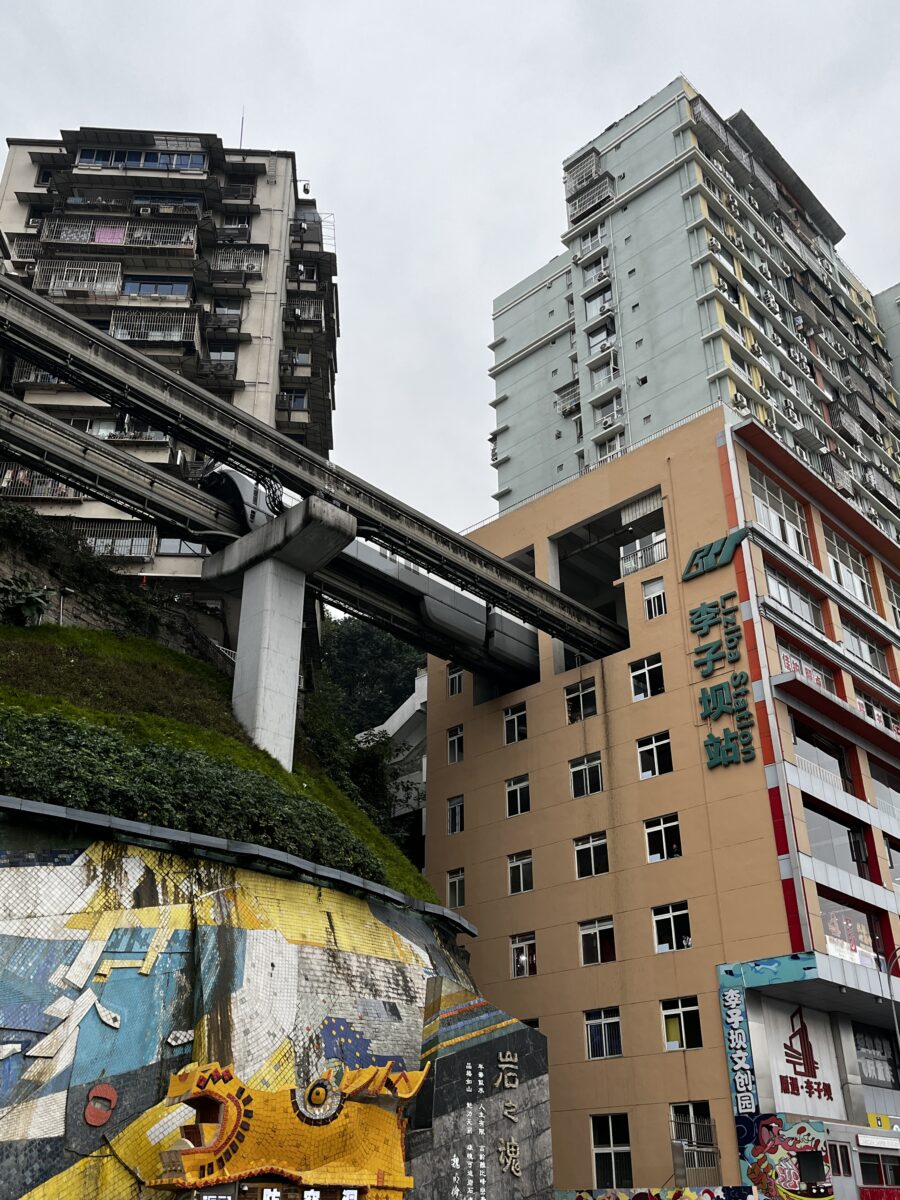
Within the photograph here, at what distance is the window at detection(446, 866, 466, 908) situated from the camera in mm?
34531

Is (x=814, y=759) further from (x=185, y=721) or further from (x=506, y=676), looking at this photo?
(x=185, y=721)

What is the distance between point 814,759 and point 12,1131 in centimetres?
2338

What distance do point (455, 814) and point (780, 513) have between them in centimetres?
1497

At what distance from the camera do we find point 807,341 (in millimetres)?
50781

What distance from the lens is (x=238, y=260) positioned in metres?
48.6

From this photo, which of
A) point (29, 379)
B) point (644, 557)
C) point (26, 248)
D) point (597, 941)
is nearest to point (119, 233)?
point (26, 248)

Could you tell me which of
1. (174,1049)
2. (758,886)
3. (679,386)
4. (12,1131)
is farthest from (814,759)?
(12,1131)

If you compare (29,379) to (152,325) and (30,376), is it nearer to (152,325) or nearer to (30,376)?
(30,376)

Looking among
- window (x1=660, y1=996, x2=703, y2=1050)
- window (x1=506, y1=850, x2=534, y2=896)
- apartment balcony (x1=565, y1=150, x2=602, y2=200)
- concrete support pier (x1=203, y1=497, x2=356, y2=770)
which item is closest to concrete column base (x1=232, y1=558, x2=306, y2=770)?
concrete support pier (x1=203, y1=497, x2=356, y2=770)

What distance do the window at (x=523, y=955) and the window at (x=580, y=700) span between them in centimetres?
678

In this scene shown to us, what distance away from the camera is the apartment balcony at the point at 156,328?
44.4 metres

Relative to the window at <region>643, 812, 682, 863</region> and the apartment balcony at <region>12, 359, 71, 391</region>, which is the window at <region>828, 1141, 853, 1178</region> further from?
the apartment balcony at <region>12, 359, 71, 391</region>

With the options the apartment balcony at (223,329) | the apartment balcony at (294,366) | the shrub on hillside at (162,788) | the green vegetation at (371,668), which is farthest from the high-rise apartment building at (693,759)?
the green vegetation at (371,668)

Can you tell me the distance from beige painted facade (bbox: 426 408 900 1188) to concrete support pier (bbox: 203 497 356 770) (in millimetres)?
9744
